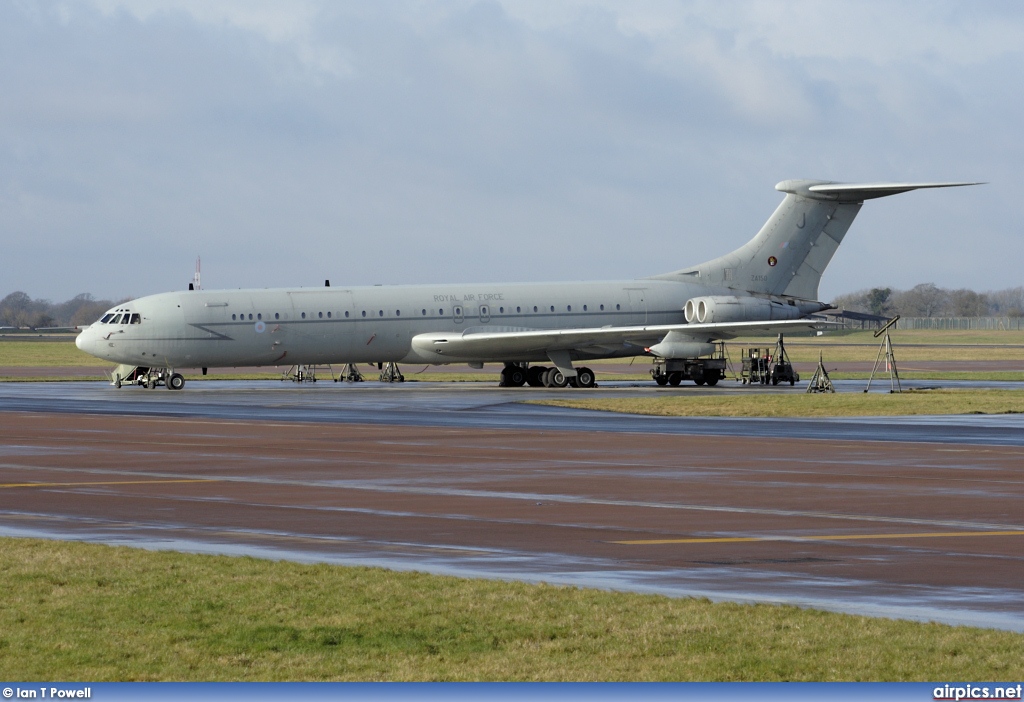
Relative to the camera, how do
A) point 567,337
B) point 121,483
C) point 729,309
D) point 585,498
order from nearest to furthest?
point 585,498
point 121,483
point 567,337
point 729,309

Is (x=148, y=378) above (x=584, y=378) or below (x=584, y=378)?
above

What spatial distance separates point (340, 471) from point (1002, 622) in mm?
14237

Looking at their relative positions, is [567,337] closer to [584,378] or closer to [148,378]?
[584,378]

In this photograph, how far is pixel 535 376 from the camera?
59031mm

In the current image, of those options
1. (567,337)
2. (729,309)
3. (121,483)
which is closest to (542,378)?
(567,337)

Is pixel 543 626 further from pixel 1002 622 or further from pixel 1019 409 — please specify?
pixel 1019 409

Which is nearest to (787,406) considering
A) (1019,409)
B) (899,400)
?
(899,400)

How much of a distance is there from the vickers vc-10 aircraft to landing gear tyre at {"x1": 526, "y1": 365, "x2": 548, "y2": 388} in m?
0.07

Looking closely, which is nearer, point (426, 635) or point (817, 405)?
point (426, 635)

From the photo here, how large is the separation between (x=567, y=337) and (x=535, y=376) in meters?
4.13

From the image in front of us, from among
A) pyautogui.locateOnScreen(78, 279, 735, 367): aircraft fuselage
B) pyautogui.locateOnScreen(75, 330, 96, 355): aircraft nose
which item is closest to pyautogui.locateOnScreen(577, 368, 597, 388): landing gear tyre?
pyautogui.locateOnScreen(78, 279, 735, 367): aircraft fuselage

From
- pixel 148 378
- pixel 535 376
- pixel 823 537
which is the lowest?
pixel 823 537

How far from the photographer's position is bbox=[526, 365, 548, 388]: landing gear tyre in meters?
58.8

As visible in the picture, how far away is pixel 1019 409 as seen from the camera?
38.5 meters
